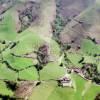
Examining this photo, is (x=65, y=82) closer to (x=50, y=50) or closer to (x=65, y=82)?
(x=65, y=82)

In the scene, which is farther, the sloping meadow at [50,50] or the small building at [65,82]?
the small building at [65,82]

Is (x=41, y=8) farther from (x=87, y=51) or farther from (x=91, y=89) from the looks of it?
(x=91, y=89)

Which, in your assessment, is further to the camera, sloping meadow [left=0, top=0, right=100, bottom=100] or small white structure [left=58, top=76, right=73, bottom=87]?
small white structure [left=58, top=76, right=73, bottom=87]

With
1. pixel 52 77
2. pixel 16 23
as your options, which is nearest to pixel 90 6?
pixel 16 23

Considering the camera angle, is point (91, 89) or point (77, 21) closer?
point (91, 89)

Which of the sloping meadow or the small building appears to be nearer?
the sloping meadow

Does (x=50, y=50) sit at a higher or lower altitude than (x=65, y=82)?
higher

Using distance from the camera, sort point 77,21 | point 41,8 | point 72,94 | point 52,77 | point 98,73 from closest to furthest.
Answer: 1. point 72,94
2. point 52,77
3. point 98,73
4. point 77,21
5. point 41,8

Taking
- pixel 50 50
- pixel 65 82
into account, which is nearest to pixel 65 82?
pixel 65 82

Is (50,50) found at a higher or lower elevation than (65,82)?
higher

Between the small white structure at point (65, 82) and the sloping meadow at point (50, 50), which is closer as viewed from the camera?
the sloping meadow at point (50, 50)

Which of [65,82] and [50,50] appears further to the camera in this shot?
[50,50]
